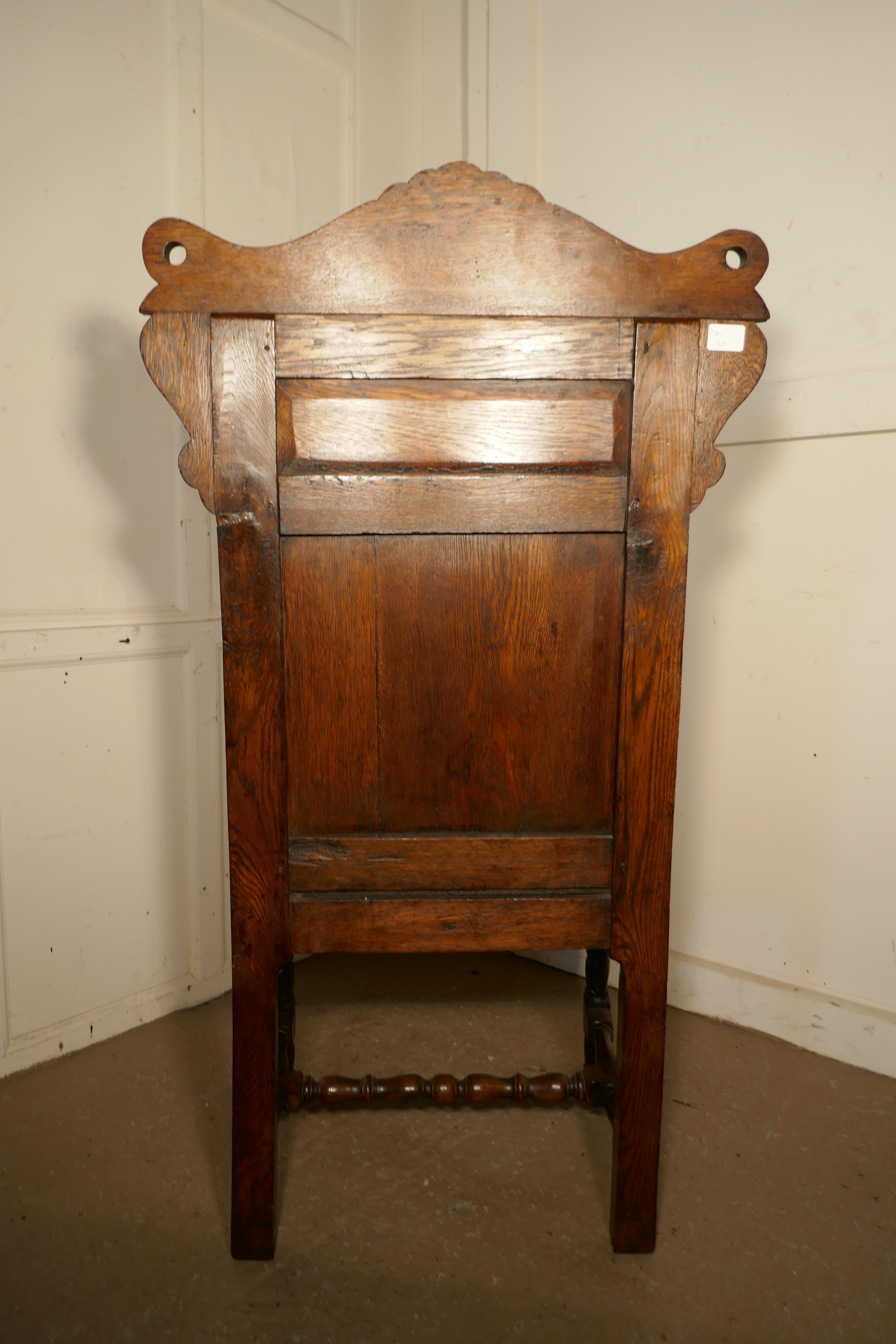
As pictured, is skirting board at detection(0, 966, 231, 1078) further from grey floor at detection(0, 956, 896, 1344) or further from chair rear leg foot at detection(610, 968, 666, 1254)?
chair rear leg foot at detection(610, 968, 666, 1254)

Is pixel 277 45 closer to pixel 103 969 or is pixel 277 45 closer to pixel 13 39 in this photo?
pixel 13 39

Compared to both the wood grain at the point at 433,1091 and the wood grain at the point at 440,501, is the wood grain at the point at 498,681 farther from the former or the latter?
the wood grain at the point at 433,1091

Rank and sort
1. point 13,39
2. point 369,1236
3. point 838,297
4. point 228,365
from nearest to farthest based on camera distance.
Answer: point 228,365
point 369,1236
point 13,39
point 838,297

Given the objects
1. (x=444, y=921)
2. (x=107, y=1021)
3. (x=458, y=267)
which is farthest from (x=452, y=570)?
(x=107, y=1021)

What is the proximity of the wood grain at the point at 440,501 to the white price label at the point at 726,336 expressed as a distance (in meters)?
0.23

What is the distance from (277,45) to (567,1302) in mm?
2717

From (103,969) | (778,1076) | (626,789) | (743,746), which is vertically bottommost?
(778,1076)

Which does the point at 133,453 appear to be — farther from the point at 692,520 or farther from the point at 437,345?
the point at 692,520

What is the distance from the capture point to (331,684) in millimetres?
1304

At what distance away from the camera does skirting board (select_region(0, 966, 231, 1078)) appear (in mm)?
1900

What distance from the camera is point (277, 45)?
2129 mm

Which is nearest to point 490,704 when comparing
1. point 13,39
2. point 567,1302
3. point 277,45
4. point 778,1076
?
point 567,1302

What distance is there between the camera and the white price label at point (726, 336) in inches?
48.1

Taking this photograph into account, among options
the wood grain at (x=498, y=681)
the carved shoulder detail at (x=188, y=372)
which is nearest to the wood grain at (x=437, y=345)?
the carved shoulder detail at (x=188, y=372)
